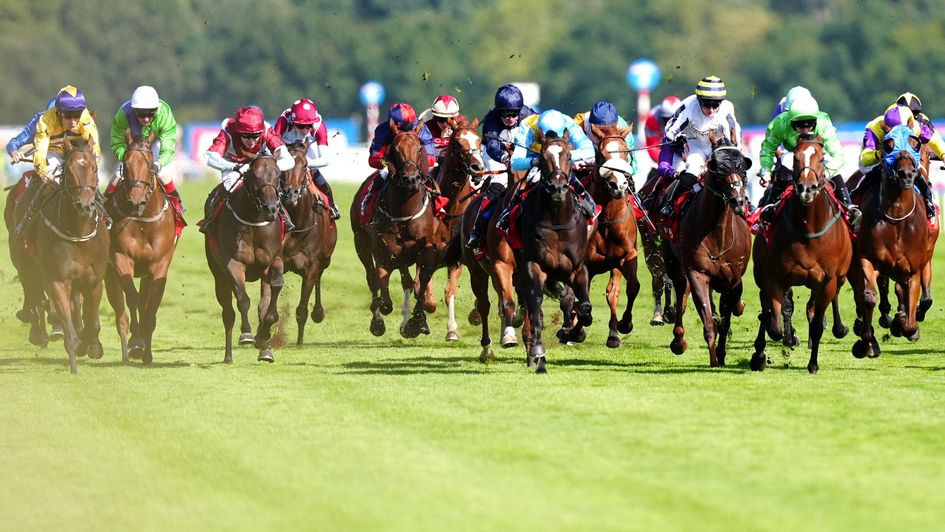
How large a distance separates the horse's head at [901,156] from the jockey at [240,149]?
4882 mm

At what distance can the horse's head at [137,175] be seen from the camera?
46.5ft

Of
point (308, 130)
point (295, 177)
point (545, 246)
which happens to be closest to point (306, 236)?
point (308, 130)

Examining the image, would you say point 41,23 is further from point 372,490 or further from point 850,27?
point 372,490

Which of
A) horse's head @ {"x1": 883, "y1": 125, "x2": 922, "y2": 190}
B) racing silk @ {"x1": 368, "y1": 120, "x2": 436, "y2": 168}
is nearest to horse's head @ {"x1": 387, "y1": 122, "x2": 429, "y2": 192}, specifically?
racing silk @ {"x1": 368, "y1": 120, "x2": 436, "y2": 168}

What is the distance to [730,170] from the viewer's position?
12.8 m

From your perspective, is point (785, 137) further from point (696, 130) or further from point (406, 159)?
point (406, 159)

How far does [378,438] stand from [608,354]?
5.46 meters

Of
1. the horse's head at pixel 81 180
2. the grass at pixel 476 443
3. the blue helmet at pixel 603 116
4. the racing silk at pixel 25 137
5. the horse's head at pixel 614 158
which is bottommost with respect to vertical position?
the grass at pixel 476 443

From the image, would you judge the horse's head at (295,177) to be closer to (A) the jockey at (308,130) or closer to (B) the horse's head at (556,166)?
(A) the jockey at (308,130)

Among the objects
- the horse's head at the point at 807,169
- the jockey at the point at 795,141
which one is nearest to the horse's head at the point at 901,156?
the jockey at the point at 795,141

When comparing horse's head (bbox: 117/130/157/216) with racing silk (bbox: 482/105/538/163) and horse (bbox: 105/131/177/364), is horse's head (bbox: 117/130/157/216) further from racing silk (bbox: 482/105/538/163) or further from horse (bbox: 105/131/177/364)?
racing silk (bbox: 482/105/538/163)

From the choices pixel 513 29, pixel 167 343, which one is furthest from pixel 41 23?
pixel 167 343

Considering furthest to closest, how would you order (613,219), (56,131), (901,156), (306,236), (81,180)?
(306,236) < (56,131) < (613,219) < (901,156) < (81,180)

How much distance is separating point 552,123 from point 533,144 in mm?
375
